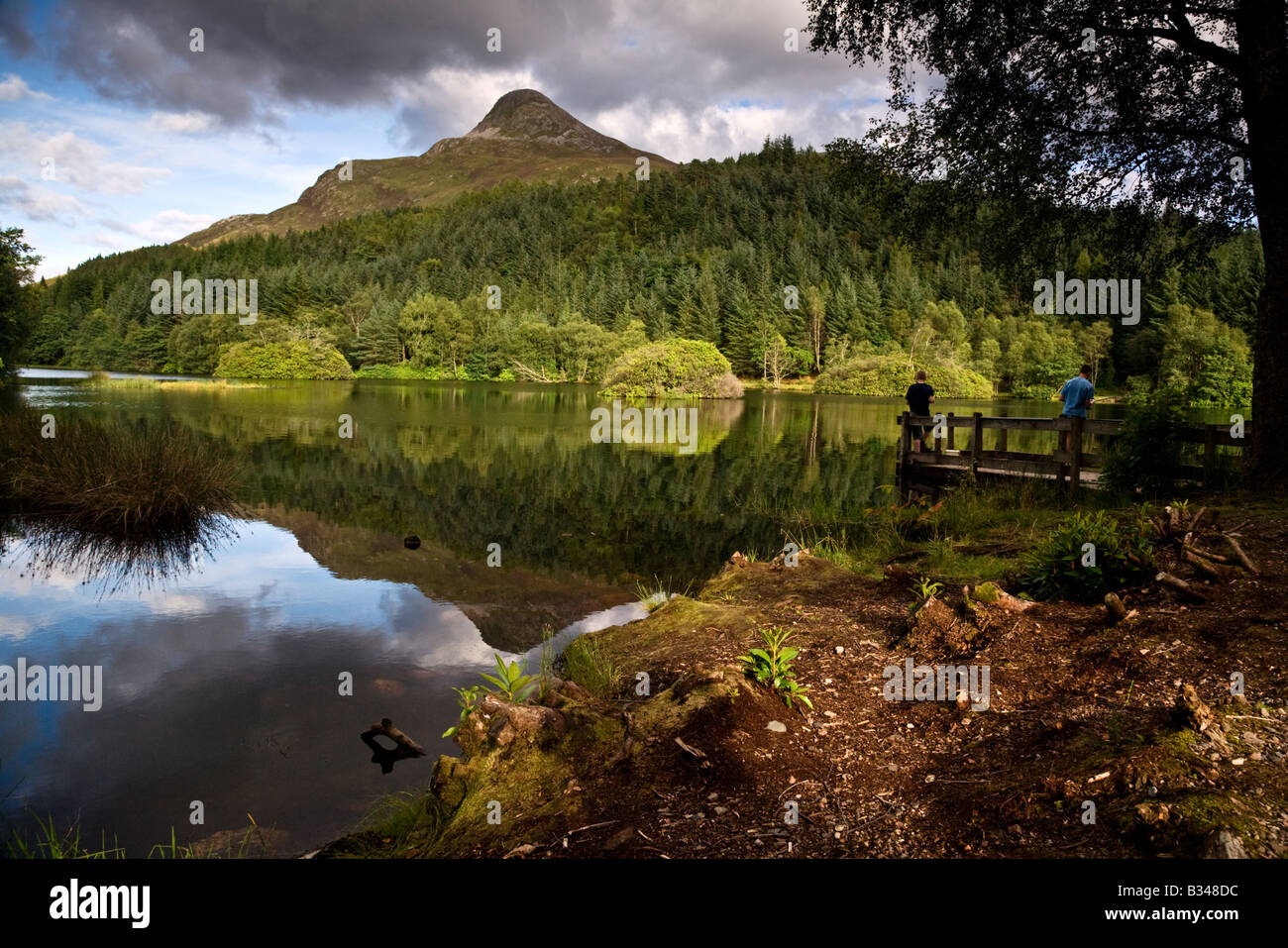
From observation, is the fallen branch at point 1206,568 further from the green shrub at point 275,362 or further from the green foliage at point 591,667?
the green shrub at point 275,362

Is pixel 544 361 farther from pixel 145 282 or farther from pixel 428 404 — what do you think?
pixel 145 282


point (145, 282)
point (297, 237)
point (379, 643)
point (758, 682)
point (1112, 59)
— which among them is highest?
point (297, 237)

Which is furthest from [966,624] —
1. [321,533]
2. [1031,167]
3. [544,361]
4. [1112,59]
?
[544,361]

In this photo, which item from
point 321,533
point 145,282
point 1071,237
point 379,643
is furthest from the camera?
point 145,282

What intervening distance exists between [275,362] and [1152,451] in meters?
108

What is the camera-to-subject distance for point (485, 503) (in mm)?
19875

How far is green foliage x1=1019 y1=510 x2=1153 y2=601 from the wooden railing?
658cm

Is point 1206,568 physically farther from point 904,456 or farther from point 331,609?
point 904,456

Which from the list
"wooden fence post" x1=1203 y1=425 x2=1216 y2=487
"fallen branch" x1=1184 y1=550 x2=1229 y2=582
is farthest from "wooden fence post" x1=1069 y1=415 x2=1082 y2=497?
"fallen branch" x1=1184 y1=550 x2=1229 y2=582

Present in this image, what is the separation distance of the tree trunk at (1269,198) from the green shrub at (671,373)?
6364 cm

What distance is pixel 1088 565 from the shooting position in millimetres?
6574

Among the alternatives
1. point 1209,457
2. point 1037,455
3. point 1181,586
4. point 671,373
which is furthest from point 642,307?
point 1181,586

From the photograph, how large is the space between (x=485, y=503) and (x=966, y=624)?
1552 centimetres

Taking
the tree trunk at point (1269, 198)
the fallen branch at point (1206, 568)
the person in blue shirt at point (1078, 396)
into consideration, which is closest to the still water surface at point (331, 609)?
A: the person in blue shirt at point (1078, 396)
